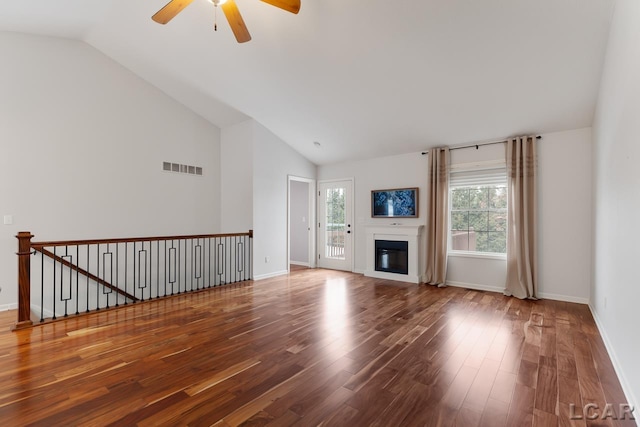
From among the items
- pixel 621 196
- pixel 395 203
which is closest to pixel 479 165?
pixel 395 203

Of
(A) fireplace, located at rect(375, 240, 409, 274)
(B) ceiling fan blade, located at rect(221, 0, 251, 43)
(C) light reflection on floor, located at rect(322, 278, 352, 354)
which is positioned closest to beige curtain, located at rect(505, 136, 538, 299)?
(A) fireplace, located at rect(375, 240, 409, 274)

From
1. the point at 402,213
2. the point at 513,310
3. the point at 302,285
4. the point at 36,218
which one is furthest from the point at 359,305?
the point at 36,218

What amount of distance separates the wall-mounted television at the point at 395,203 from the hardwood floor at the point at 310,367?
2189 mm

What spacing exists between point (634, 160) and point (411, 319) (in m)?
2.53

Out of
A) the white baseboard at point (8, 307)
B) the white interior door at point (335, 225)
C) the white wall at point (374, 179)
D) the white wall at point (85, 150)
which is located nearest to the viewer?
the white baseboard at point (8, 307)

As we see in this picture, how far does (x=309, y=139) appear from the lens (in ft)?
20.5

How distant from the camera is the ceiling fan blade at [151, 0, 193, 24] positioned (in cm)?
272

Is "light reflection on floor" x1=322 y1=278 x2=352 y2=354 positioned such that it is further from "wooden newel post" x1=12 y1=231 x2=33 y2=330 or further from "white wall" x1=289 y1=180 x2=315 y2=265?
"wooden newel post" x1=12 y1=231 x2=33 y2=330

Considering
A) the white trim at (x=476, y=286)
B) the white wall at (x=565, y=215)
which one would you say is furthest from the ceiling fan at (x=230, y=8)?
the white trim at (x=476, y=286)

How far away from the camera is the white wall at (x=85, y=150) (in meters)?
4.27

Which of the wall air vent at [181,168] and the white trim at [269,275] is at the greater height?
the wall air vent at [181,168]

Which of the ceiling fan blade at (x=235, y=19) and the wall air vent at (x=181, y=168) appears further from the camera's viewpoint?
the wall air vent at (x=181, y=168)

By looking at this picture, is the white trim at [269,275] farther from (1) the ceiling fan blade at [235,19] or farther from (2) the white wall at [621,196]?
(2) the white wall at [621,196]

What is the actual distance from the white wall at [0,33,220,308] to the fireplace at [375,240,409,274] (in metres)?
3.66
